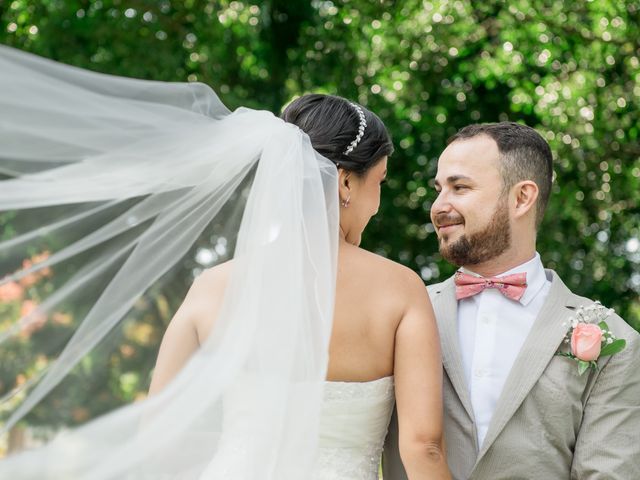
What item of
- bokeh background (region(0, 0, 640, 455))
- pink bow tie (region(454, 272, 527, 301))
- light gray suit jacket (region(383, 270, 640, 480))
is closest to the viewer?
light gray suit jacket (region(383, 270, 640, 480))

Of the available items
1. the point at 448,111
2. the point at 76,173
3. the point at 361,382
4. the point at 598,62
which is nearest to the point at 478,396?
the point at 361,382

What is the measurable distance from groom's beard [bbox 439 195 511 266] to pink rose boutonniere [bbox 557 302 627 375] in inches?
15.3

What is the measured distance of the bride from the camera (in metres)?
2.70

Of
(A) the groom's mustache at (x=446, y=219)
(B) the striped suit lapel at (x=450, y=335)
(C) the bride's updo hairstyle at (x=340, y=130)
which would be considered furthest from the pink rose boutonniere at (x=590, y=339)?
(C) the bride's updo hairstyle at (x=340, y=130)

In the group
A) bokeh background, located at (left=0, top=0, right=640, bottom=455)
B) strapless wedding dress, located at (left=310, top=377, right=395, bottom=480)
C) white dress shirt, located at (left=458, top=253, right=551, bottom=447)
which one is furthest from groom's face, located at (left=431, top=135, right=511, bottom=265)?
bokeh background, located at (left=0, top=0, right=640, bottom=455)

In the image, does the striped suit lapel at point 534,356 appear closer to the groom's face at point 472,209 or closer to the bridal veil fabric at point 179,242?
the groom's face at point 472,209

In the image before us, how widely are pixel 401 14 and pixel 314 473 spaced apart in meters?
7.00

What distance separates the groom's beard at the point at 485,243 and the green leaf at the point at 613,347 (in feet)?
1.79

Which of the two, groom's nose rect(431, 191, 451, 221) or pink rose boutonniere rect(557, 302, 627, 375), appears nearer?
pink rose boutonniere rect(557, 302, 627, 375)

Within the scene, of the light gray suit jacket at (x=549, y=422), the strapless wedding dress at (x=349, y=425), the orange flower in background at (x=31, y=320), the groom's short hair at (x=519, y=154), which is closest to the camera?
the orange flower in background at (x=31, y=320)

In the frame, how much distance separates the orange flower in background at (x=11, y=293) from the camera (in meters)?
2.70

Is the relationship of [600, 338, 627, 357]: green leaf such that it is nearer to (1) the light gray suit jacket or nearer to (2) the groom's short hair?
(1) the light gray suit jacket

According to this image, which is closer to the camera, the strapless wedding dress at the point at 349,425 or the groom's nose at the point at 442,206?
the strapless wedding dress at the point at 349,425

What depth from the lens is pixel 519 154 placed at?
3.78 meters
